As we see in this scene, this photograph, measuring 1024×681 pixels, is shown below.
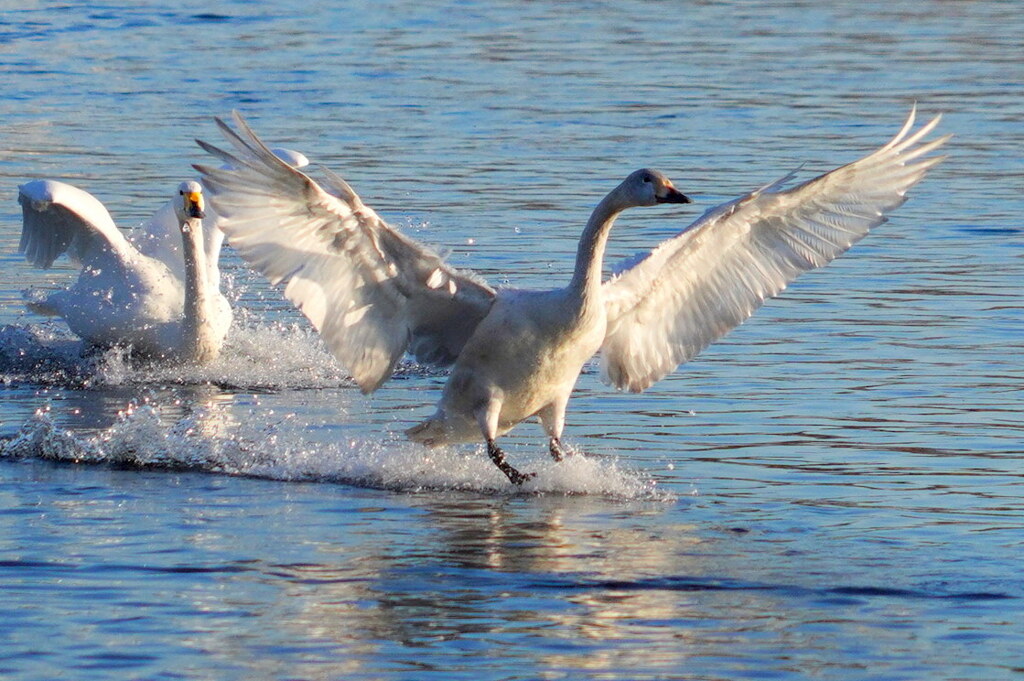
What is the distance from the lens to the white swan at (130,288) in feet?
42.1

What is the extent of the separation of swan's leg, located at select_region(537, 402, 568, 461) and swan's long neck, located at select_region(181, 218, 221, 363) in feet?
10.7

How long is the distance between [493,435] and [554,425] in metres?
0.42

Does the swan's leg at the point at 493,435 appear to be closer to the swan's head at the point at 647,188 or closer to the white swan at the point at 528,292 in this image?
the white swan at the point at 528,292

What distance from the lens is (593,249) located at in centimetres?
955

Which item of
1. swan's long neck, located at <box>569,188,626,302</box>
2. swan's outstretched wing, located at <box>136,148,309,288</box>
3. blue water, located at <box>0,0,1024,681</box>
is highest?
swan's long neck, located at <box>569,188,626,302</box>

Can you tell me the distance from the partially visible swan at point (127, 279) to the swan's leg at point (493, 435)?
10.5 ft

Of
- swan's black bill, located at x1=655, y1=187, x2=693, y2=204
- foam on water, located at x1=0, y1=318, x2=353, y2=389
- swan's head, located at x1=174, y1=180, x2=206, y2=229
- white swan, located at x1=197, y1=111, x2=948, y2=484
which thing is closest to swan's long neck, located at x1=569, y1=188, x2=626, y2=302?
white swan, located at x1=197, y1=111, x2=948, y2=484

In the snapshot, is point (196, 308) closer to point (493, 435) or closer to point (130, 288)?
point (130, 288)

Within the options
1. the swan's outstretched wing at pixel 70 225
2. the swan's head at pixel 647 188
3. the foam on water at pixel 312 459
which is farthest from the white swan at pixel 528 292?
the swan's outstretched wing at pixel 70 225

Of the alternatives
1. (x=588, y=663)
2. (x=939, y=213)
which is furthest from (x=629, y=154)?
(x=588, y=663)

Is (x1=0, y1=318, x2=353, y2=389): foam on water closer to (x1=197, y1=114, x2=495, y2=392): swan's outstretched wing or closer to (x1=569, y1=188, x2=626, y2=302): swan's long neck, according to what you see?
(x1=197, y1=114, x2=495, y2=392): swan's outstretched wing

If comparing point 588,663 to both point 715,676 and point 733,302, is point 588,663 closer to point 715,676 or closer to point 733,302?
point 715,676

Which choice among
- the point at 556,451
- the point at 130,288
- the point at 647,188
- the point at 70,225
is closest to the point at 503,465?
the point at 556,451

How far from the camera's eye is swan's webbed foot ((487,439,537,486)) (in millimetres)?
9805
